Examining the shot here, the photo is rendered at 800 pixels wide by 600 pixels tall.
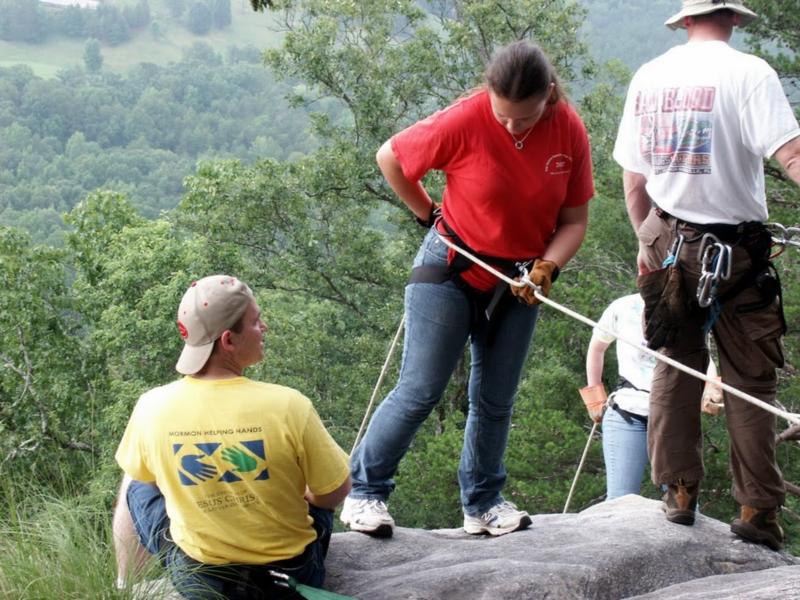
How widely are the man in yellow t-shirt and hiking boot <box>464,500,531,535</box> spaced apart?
46.7 inches

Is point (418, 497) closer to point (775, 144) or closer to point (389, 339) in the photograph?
point (389, 339)

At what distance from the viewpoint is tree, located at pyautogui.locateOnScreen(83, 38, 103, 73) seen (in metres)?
106

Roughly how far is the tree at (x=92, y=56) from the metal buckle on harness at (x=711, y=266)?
10754cm

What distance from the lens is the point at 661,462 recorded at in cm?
416

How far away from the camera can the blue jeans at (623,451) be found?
17.1 ft

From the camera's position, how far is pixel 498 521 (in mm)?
4359

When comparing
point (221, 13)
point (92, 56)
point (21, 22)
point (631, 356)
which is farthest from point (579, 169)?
point (221, 13)

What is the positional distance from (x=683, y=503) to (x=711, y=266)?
1.12m

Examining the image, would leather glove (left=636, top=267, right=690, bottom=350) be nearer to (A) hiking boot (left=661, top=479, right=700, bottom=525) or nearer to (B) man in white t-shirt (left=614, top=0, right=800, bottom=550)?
(B) man in white t-shirt (left=614, top=0, right=800, bottom=550)

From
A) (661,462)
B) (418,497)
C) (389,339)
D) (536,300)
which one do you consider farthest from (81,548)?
(389,339)

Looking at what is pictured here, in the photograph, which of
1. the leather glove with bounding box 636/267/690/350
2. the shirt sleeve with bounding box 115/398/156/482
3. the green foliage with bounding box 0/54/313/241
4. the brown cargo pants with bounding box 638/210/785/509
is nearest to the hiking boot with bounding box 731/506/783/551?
the brown cargo pants with bounding box 638/210/785/509

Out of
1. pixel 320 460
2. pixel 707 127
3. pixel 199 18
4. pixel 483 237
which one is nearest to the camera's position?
pixel 320 460

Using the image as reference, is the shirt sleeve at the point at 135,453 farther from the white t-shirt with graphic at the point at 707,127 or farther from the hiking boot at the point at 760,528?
the hiking boot at the point at 760,528

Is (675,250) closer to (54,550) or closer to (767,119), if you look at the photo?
(767,119)
